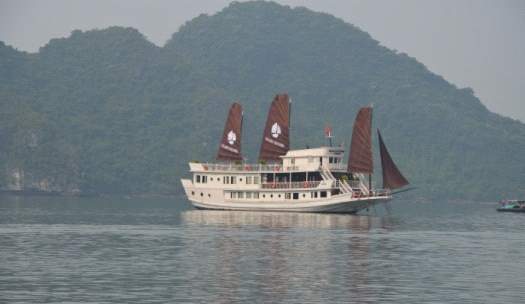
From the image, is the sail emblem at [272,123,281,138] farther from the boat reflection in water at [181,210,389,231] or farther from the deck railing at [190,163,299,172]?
the boat reflection in water at [181,210,389,231]

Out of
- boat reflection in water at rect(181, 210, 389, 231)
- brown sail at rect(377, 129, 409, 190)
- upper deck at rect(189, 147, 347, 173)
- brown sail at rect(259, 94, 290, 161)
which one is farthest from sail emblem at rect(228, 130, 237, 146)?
brown sail at rect(377, 129, 409, 190)

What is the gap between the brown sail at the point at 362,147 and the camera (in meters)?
99.7

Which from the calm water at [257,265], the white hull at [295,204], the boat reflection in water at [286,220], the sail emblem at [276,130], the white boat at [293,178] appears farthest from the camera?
the sail emblem at [276,130]

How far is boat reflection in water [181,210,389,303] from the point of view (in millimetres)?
40062

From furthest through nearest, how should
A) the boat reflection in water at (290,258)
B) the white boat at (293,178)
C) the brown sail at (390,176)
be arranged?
the brown sail at (390,176), the white boat at (293,178), the boat reflection in water at (290,258)

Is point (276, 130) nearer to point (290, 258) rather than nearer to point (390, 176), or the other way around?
point (390, 176)

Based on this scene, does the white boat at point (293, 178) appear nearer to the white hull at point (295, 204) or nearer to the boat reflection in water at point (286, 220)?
the white hull at point (295, 204)

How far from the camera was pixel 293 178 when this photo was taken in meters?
103

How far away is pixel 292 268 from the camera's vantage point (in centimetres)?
4709

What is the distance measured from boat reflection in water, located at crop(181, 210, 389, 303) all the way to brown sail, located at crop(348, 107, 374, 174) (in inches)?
572

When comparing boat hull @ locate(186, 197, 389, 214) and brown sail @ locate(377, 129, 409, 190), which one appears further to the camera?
brown sail @ locate(377, 129, 409, 190)

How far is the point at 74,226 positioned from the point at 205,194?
31573 mm

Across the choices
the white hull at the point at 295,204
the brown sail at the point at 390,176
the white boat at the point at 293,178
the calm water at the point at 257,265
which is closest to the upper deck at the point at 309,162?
the white boat at the point at 293,178

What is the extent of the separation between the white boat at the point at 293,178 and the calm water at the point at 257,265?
2189 centimetres
